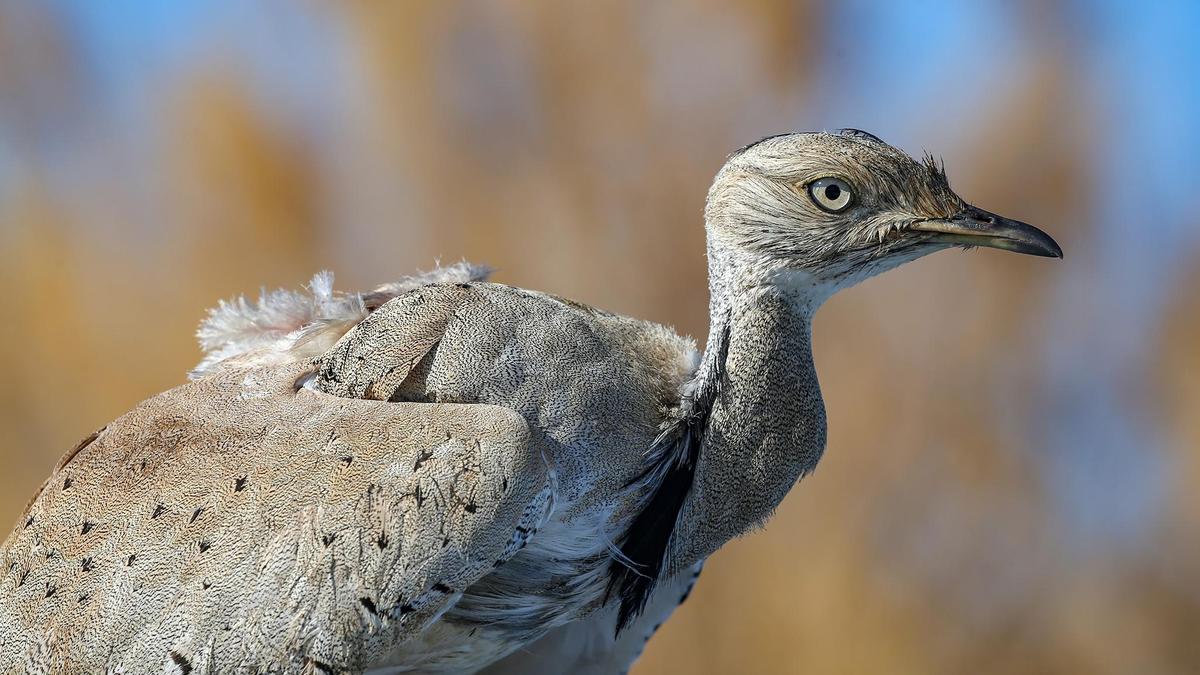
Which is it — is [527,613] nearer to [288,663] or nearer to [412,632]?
[412,632]

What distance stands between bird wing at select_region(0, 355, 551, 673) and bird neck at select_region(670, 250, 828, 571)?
0.45 m

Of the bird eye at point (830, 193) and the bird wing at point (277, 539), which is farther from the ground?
the bird eye at point (830, 193)

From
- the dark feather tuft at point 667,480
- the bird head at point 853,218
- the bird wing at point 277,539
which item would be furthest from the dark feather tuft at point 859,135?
the bird wing at point 277,539

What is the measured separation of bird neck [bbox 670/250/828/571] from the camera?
2502mm

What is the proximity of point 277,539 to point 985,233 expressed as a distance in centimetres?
157

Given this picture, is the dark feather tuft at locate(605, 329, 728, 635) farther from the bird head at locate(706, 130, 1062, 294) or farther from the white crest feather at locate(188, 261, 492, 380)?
the white crest feather at locate(188, 261, 492, 380)

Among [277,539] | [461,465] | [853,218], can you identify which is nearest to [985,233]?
[853,218]

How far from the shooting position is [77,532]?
2.45 metres

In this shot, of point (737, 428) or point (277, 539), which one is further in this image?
point (737, 428)

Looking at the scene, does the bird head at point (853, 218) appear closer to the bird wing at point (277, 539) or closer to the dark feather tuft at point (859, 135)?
the dark feather tuft at point (859, 135)

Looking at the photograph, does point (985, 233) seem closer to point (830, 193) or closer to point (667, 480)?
point (830, 193)

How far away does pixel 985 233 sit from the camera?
2477 mm

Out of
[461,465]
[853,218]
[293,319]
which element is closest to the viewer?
[461,465]

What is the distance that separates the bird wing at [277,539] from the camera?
213 centimetres
